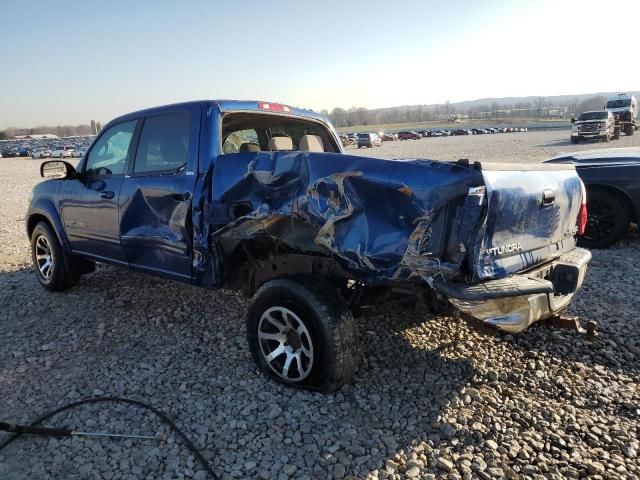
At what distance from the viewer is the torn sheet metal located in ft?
8.71

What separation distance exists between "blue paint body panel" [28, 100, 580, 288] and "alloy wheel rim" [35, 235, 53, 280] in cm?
151

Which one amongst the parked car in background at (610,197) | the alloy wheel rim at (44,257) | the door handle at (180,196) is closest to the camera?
the door handle at (180,196)

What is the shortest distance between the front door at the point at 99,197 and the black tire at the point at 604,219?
574 cm

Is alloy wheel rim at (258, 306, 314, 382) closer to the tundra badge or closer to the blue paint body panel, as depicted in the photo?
the blue paint body panel

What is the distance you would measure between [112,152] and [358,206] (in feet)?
9.87

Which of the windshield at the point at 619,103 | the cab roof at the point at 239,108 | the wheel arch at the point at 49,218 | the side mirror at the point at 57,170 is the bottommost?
the wheel arch at the point at 49,218

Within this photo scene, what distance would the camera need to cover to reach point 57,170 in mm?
5277

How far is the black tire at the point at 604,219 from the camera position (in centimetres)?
629

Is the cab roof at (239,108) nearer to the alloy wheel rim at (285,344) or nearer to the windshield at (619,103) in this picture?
the alloy wheel rim at (285,344)

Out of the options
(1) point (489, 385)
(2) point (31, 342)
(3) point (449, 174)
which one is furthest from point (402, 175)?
(2) point (31, 342)

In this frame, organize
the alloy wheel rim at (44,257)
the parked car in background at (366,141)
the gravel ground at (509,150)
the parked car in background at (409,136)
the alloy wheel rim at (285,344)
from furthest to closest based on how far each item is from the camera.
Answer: the parked car in background at (409,136) → the parked car in background at (366,141) → the gravel ground at (509,150) → the alloy wheel rim at (44,257) → the alloy wheel rim at (285,344)

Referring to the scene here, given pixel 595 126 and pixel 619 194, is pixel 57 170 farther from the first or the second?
pixel 595 126

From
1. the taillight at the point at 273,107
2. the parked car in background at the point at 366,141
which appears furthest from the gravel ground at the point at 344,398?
the parked car in background at the point at 366,141

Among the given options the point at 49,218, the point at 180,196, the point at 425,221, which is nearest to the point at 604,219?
the point at 425,221
